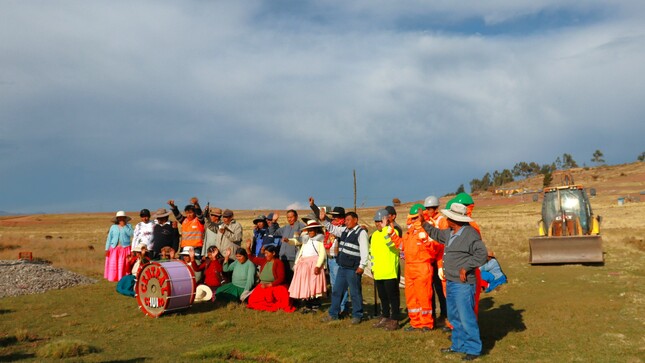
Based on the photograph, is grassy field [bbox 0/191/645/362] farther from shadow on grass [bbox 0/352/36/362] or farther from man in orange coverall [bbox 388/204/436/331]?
man in orange coverall [bbox 388/204/436/331]

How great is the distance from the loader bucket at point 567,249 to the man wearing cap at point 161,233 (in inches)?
474

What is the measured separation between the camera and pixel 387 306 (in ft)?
31.5

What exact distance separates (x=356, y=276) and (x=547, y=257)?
36.6 ft

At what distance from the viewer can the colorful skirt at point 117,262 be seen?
15.6 metres

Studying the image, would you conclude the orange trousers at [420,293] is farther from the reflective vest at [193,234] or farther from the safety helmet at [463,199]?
the reflective vest at [193,234]

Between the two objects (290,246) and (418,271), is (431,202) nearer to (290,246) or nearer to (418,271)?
(418,271)

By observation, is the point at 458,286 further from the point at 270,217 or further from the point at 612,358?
the point at 270,217

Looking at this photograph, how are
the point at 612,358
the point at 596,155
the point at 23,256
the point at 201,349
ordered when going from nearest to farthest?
the point at 612,358, the point at 201,349, the point at 23,256, the point at 596,155

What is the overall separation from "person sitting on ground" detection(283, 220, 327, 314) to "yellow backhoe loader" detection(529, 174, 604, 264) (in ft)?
34.7

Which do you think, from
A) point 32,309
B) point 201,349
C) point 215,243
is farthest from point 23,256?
point 201,349

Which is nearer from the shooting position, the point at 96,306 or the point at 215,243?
the point at 96,306

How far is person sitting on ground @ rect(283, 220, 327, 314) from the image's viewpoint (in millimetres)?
10820

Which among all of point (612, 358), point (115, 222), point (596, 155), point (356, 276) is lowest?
point (612, 358)

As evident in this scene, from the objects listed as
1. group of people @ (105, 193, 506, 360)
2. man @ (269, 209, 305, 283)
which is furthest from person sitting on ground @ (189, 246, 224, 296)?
man @ (269, 209, 305, 283)
